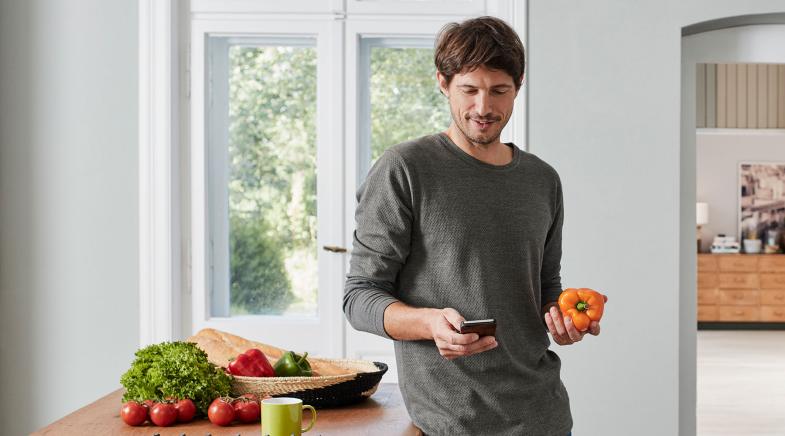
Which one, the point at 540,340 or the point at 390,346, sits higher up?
the point at 540,340

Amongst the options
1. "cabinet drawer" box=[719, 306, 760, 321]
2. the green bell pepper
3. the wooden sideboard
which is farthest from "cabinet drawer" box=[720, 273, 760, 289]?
the green bell pepper

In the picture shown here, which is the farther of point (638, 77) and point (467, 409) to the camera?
point (638, 77)

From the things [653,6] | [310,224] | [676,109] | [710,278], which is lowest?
[710,278]

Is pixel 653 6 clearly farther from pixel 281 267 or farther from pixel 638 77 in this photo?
pixel 281 267

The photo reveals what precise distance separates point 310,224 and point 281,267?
225 mm

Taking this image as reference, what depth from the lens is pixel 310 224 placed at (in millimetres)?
3611

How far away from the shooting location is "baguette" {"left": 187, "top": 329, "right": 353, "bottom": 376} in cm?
211

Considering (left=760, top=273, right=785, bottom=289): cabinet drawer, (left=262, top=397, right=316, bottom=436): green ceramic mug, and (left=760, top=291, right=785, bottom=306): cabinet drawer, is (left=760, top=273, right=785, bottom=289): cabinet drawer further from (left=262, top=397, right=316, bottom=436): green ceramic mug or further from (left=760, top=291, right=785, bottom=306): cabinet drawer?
(left=262, top=397, right=316, bottom=436): green ceramic mug

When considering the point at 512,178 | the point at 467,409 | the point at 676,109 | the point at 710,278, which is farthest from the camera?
the point at 710,278

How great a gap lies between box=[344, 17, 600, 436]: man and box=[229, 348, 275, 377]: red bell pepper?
43 centimetres

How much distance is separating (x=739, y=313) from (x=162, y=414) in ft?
10.8

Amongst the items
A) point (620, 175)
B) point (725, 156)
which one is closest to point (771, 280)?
point (725, 156)

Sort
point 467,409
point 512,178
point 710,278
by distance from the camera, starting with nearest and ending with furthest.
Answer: point 467,409 → point 512,178 → point 710,278

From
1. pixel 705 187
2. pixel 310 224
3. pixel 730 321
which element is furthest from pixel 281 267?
pixel 730 321
